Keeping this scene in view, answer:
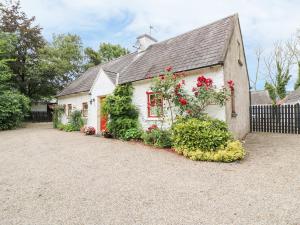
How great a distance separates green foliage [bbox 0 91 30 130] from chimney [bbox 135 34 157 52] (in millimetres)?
11294

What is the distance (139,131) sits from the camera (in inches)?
A: 407

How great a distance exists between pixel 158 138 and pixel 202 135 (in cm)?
229

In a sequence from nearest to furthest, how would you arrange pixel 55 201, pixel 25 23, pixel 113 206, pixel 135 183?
pixel 113 206, pixel 55 201, pixel 135 183, pixel 25 23

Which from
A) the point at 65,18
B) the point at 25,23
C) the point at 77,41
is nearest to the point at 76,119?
the point at 65,18

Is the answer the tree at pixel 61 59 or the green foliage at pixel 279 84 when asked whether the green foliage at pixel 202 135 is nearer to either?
the tree at pixel 61 59

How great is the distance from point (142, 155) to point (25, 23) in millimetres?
25031

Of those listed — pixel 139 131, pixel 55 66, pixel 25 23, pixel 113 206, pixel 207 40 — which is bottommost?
pixel 113 206

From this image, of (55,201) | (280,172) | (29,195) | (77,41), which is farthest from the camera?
(77,41)

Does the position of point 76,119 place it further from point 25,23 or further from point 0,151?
point 25,23

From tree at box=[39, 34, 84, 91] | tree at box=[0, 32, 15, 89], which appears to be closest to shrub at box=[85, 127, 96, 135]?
tree at box=[0, 32, 15, 89]

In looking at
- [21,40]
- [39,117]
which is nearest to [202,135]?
[21,40]

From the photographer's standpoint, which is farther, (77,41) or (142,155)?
(77,41)

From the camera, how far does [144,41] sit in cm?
1439

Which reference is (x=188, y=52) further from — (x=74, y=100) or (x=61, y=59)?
(x=61, y=59)
